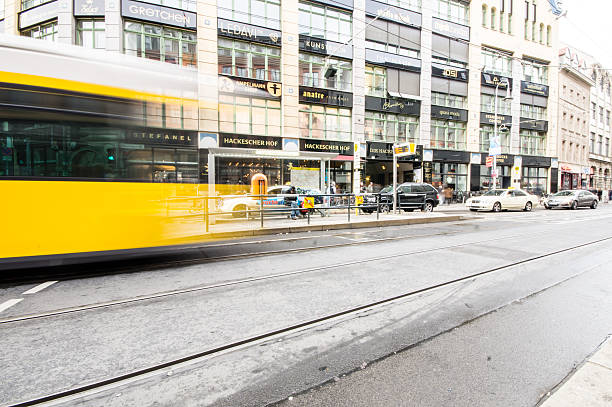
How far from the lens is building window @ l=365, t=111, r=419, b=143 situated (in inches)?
1043

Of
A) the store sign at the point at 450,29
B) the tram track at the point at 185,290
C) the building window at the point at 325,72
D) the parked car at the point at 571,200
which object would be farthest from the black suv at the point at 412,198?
the store sign at the point at 450,29

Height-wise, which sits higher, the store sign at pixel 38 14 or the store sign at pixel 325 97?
the store sign at pixel 38 14

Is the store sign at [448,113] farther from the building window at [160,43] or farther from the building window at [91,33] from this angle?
the building window at [91,33]

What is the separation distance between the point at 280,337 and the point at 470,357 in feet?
5.70

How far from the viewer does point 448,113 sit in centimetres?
2970

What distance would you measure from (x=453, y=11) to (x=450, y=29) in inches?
83.5

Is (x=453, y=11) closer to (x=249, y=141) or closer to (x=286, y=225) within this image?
(x=249, y=141)

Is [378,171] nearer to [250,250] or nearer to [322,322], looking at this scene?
[250,250]

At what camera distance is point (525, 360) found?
105 inches

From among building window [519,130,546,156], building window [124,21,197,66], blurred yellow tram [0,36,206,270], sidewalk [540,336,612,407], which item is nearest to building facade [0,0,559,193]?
building window [124,21,197,66]

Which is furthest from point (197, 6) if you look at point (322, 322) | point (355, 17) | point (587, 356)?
point (587, 356)

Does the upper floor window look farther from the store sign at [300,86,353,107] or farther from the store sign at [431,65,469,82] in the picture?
Answer: the store sign at [300,86,353,107]

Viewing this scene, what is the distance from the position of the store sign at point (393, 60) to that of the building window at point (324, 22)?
233cm

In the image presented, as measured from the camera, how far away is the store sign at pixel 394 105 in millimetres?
26156
